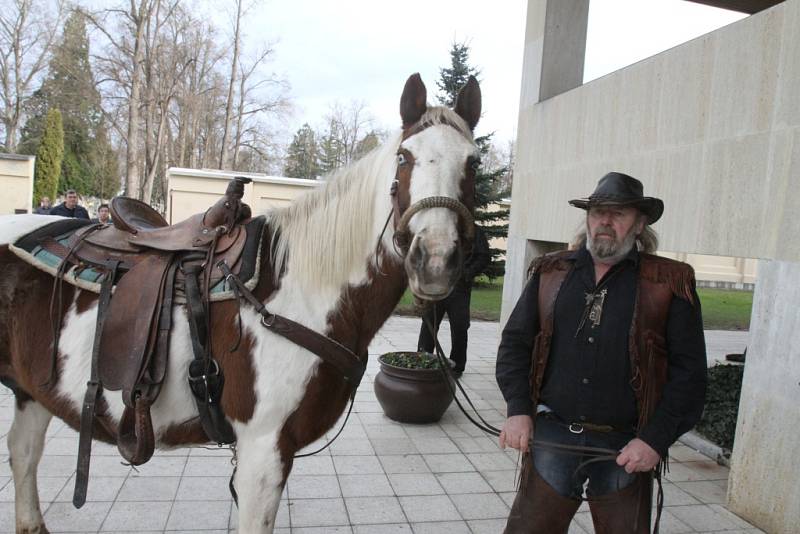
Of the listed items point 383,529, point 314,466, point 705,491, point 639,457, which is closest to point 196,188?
point 314,466

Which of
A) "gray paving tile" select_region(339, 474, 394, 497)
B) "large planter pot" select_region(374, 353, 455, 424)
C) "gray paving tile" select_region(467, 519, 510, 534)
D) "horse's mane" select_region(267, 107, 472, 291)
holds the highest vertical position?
"horse's mane" select_region(267, 107, 472, 291)

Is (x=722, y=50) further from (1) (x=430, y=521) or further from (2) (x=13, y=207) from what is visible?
(2) (x=13, y=207)

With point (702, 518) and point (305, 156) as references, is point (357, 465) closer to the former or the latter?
point (702, 518)

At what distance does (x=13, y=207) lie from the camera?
554 inches

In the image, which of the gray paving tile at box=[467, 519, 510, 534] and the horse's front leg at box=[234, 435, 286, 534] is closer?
the horse's front leg at box=[234, 435, 286, 534]

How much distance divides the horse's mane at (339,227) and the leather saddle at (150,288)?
0.17m

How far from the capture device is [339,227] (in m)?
1.89

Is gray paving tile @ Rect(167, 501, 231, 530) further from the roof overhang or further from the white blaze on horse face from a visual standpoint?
the roof overhang

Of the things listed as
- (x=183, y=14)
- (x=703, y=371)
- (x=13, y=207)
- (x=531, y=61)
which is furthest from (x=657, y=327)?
(x=183, y=14)

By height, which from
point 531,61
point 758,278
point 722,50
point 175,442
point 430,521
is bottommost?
point 430,521

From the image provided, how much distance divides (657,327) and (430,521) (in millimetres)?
1920

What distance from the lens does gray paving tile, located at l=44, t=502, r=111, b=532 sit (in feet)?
8.66

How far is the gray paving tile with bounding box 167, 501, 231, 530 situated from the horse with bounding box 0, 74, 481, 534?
1.00 metres

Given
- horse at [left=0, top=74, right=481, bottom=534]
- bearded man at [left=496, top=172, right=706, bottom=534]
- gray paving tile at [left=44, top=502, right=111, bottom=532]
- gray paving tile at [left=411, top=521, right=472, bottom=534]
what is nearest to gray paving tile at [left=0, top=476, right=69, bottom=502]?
gray paving tile at [left=44, top=502, right=111, bottom=532]
